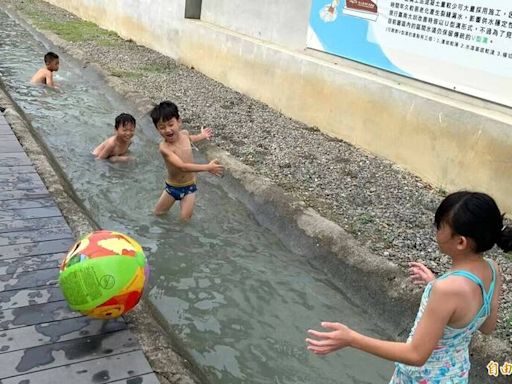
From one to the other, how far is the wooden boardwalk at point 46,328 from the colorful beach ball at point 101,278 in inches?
6.7

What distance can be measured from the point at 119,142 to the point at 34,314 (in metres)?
4.32

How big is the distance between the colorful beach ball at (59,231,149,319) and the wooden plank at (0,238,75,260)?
84 cm

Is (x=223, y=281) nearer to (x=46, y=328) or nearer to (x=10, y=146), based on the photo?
(x=46, y=328)

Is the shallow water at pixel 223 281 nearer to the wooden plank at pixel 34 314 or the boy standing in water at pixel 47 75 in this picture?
the wooden plank at pixel 34 314

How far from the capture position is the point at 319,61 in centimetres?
831

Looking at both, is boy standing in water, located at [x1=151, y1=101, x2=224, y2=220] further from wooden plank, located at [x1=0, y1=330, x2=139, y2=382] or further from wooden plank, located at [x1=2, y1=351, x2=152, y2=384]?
wooden plank, located at [x1=2, y1=351, x2=152, y2=384]

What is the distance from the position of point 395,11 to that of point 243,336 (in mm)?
4771

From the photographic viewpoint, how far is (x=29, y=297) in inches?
138

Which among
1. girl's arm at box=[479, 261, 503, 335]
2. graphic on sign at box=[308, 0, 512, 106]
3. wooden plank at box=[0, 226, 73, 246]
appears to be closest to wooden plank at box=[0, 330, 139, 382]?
wooden plank at box=[0, 226, 73, 246]

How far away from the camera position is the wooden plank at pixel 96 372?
9.34 feet

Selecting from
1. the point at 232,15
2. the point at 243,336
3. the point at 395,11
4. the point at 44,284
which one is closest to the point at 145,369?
the point at 44,284

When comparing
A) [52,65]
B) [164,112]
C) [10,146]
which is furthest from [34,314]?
[52,65]

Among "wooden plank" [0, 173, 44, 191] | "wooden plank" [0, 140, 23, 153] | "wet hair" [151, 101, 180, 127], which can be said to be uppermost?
Result: "wet hair" [151, 101, 180, 127]

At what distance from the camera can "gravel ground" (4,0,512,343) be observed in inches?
201
